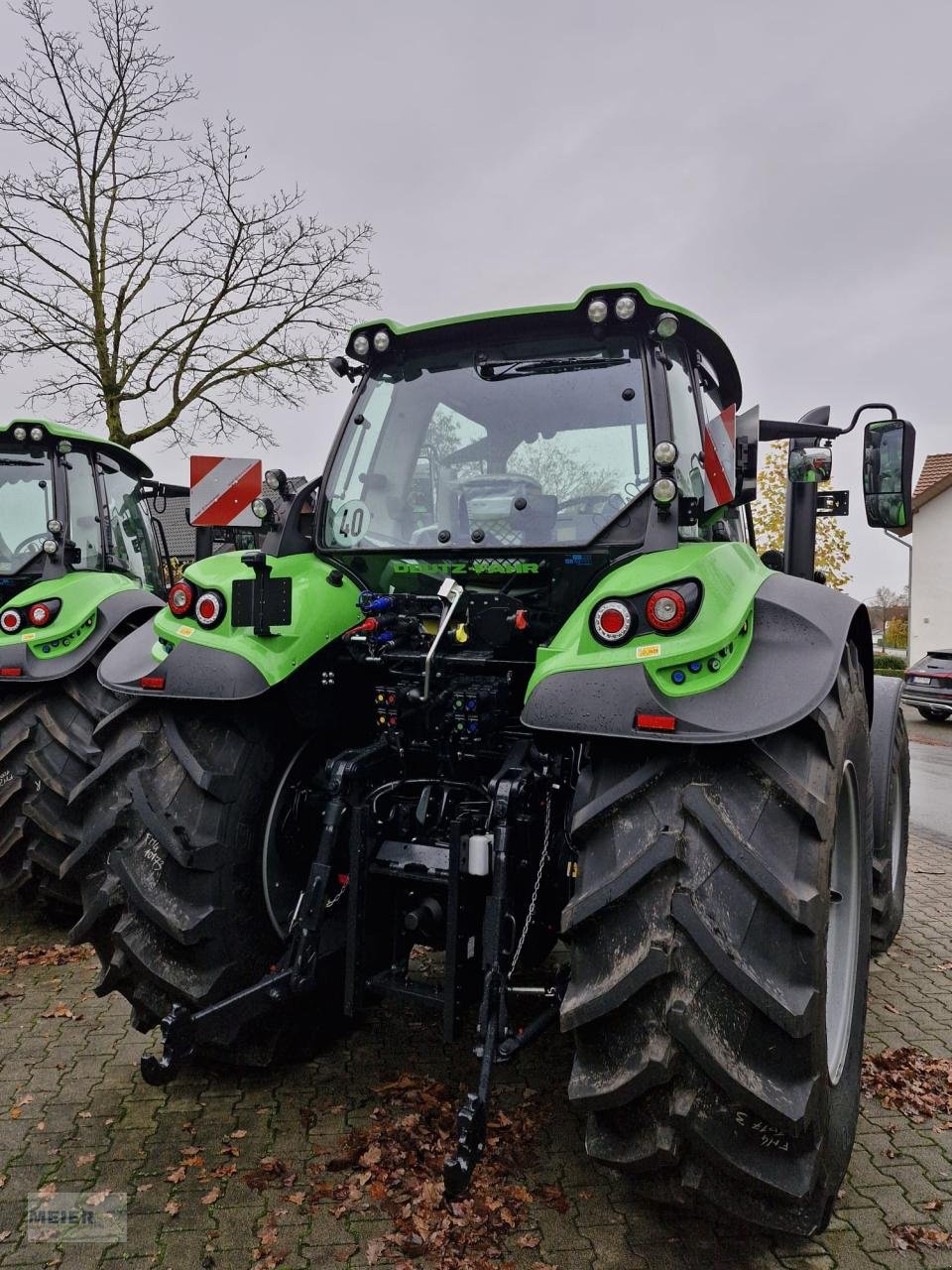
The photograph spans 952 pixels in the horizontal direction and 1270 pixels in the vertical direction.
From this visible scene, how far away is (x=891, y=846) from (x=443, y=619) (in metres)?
2.68

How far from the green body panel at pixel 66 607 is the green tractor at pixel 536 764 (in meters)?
1.67

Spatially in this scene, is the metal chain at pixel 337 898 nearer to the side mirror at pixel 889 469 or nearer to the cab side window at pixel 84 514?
the side mirror at pixel 889 469

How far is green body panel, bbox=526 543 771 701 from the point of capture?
2432 mm

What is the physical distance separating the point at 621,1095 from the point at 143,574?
5.56 meters

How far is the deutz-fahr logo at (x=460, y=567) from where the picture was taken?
3.17 meters

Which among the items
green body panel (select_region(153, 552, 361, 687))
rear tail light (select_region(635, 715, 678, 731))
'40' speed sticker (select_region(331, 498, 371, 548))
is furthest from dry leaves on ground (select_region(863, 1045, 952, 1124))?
'40' speed sticker (select_region(331, 498, 371, 548))

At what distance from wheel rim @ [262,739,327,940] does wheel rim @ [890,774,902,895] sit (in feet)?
9.78

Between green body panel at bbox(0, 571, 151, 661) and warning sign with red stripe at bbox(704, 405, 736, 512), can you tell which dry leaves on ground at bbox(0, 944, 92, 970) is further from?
warning sign with red stripe at bbox(704, 405, 736, 512)

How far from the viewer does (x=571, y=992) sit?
236cm

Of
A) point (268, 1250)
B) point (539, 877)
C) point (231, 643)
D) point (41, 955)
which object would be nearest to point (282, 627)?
point (231, 643)

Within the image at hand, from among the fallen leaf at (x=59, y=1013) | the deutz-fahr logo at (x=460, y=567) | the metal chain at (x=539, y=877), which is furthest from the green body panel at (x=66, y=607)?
the metal chain at (x=539, y=877)

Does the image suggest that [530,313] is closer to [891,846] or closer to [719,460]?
[719,460]

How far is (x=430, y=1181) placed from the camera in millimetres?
2828

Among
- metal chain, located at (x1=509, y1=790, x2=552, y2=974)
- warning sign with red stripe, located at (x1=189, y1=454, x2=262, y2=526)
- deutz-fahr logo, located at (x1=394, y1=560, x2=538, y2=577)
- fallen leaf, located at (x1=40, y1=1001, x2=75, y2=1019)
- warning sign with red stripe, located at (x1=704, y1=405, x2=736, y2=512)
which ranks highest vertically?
warning sign with red stripe, located at (x1=189, y1=454, x2=262, y2=526)
